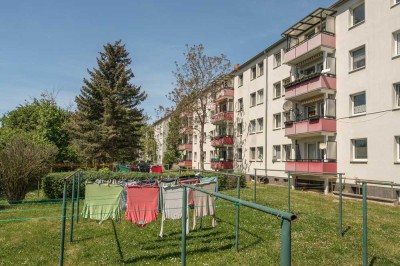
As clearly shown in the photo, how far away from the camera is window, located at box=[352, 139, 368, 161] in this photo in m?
21.6

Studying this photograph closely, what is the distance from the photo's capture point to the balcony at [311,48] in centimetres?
2452

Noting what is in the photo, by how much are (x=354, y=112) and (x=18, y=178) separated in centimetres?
2133

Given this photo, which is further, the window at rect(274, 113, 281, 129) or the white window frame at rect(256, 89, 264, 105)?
the white window frame at rect(256, 89, 264, 105)

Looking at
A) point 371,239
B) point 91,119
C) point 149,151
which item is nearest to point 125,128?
point 91,119

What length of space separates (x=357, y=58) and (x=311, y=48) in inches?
150

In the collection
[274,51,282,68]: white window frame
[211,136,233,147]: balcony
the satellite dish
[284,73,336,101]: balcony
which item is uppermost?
[274,51,282,68]: white window frame

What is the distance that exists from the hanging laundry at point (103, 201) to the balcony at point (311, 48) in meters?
20.7

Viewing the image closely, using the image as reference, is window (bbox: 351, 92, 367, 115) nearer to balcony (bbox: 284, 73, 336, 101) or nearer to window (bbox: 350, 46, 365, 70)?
balcony (bbox: 284, 73, 336, 101)

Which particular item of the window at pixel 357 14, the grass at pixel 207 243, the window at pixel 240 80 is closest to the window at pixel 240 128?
the window at pixel 240 80

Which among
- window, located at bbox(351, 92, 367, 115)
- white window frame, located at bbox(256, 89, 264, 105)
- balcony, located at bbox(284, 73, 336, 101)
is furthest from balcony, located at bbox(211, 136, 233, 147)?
window, located at bbox(351, 92, 367, 115)

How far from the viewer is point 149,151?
269ft

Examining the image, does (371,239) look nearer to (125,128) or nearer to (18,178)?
(18,178)

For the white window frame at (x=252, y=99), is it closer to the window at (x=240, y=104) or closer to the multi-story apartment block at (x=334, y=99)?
the multi-story apartment block at (x=334, y=99)

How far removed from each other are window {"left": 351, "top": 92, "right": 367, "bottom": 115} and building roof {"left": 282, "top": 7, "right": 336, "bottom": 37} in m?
6.82
